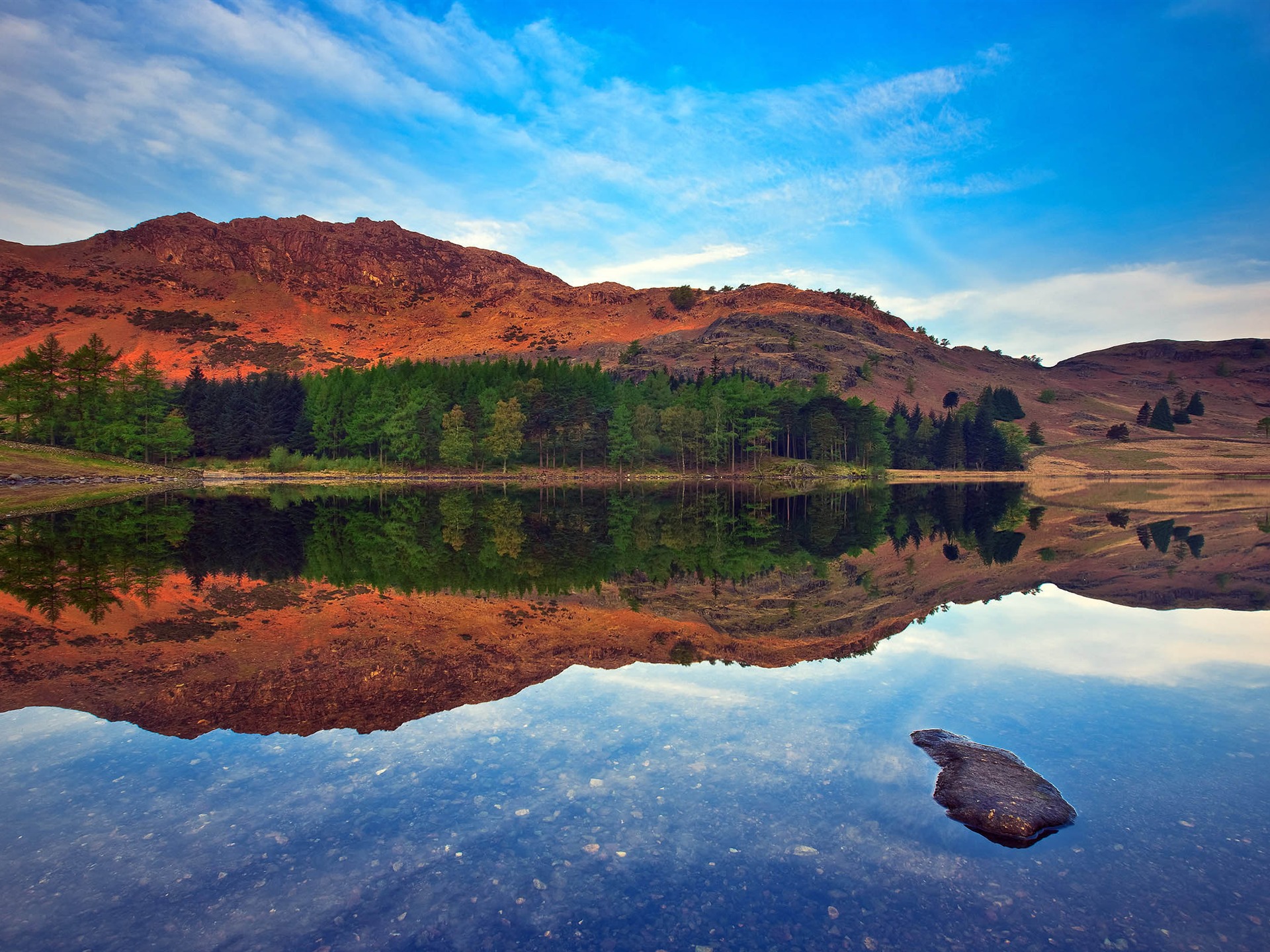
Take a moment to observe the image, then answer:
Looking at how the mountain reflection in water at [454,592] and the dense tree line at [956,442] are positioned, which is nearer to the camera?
the mountain reflection in water at [454,592]

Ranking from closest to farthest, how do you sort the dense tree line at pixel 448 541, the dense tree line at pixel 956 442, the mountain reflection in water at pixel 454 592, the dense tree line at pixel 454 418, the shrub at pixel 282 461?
the mountain reflection in water at pixel 454 592 → the dense tree line at pixel 448 541 → the dense tree line at pixel 454 418 → the shrub at pixel 282 461 → the dense tree line at pixel 956 442

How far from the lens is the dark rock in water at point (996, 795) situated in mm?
8422

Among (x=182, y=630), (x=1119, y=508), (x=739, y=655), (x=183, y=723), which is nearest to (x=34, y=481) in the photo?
(x=182, y=630)

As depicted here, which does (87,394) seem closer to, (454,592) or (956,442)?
(454,592)

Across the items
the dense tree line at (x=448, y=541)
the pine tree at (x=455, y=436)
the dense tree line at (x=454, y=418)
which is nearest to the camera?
the dense tree line at (x=448, y=541)

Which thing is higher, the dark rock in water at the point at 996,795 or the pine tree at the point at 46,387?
the pine tree at the point at 46,387

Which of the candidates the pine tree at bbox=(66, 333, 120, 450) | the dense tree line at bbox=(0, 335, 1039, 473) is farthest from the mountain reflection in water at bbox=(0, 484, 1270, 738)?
the dense tree line at bbox=(0, 335, 1039, 473)

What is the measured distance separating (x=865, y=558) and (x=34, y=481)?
85539 mm

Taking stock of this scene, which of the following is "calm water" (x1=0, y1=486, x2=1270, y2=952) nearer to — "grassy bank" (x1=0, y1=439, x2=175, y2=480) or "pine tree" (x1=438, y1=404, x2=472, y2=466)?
"grassy bank" (x1=0, y1=439, x2=175, y2=480)

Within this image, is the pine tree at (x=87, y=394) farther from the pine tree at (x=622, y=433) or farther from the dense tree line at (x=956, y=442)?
the dense tree line at (x=956, y=442)

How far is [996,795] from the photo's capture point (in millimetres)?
9180

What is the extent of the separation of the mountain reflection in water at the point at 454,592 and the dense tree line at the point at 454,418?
5417 cm

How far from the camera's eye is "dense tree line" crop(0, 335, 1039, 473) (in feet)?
307

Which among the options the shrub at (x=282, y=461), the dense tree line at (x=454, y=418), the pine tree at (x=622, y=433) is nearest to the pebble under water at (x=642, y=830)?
the dense tree line at (x=454, y=418)
